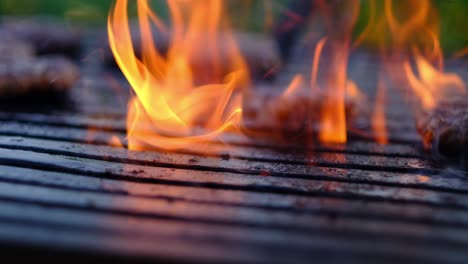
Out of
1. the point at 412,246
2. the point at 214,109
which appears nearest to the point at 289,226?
the point at 412,246

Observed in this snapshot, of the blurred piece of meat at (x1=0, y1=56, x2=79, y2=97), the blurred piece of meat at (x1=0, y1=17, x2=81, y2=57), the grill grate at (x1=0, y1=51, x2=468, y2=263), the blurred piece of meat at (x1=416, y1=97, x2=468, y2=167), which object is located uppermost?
the blurred piece of meat at (x1=0, y1=17, x2=81, y2=57)

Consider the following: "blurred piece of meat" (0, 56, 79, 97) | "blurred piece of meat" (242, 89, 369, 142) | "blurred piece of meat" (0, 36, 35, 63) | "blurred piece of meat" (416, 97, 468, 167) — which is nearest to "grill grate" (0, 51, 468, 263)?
"blurred piece of meat" (416, 97, 468, 167)

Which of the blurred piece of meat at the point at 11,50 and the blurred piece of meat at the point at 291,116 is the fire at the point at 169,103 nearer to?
the blurred piece of meat at the point at 291,116

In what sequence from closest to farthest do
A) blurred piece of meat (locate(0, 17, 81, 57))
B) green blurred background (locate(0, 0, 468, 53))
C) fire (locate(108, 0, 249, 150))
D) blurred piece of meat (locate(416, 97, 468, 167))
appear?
Answer: blurred piece of meat (locate(416, 97, 468, 167))
fire (locate(108, 0, 249, 150))
blurred piece of meat (locate(0, 17, 81, 57))
green blurred background (locate(0, 0, 468, 53))

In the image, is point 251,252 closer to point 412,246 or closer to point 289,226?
point 289,226

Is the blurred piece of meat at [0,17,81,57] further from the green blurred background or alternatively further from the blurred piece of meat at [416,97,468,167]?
the blurred piece of meat at [416,97,468,167]

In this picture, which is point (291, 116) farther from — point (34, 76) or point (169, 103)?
point (34, 76)

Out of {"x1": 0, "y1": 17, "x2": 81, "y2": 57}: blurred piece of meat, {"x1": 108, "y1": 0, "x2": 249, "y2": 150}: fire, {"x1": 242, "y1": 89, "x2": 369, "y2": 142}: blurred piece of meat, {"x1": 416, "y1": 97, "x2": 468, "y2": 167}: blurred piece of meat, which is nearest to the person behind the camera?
{"x1": 416, "y1": 97, "x2": 468, "y2": 167}: blurred piece of meat

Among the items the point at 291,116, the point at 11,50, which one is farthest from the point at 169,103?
the point at 11,50
